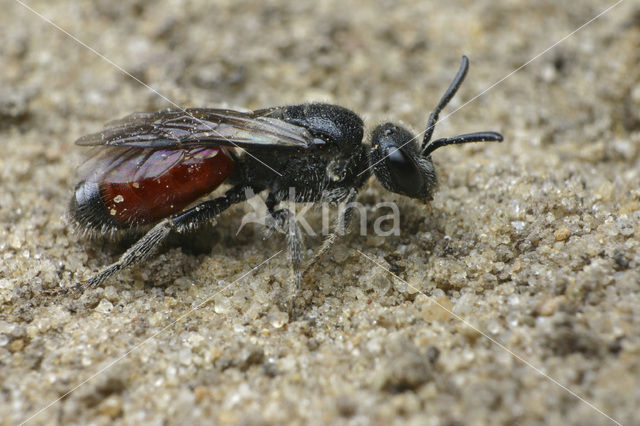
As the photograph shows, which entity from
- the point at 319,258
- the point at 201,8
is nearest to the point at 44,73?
the point at 201,8

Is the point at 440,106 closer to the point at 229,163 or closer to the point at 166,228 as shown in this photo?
the point at 229,163

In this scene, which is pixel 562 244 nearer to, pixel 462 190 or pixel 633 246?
pixel 633 246

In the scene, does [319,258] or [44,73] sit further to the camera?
[44,73]

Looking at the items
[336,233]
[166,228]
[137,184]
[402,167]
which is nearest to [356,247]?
[336,233]

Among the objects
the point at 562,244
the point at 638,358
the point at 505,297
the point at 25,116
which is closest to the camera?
the point at 638,358

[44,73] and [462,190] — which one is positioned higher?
[44,73]

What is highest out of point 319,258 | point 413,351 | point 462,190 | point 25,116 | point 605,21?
point 605,21

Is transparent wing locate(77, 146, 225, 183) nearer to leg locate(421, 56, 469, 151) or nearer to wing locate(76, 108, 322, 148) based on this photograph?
wing locate(76, 108, 322, 148)

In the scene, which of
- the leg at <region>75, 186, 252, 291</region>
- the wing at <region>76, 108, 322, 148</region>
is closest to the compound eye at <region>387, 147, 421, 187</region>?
the wing at <region>76, 108, 322, 148</region>
